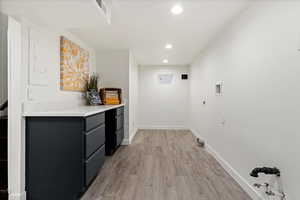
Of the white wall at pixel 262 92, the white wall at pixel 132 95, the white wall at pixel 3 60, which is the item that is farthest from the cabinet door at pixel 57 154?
the white wall at pixel 132 95

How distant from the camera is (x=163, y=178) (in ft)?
8.04

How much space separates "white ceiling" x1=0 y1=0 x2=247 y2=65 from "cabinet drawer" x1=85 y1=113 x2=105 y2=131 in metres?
1.16

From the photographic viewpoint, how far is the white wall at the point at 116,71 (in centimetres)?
420

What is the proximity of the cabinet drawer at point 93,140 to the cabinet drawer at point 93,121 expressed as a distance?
6cm

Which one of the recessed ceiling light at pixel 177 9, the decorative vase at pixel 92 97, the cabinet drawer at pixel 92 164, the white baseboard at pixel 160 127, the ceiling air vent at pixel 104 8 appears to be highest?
the recessed ceiling light at pixel 177 9

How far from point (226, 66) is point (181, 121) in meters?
3.72

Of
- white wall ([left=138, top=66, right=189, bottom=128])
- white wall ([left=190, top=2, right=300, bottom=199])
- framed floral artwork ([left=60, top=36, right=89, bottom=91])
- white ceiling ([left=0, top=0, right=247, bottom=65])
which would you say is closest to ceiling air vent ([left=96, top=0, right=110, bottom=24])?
white ceiling ([left=0, top=0, right=247, bottom=65])

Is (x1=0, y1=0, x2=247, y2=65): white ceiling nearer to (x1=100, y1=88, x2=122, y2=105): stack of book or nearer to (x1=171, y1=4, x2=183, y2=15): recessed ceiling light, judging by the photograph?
(x1=171, y1=4, x2=183, y2=15): recessed ceiling light

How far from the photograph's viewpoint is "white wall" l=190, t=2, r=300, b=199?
1.43 metres

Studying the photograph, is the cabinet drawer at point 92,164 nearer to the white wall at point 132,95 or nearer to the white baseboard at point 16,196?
the white baseboard at point 16,196

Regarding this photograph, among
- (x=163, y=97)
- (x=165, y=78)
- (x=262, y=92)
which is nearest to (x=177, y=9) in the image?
(x=262, y=92)

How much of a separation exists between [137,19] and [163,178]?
88.0 inches

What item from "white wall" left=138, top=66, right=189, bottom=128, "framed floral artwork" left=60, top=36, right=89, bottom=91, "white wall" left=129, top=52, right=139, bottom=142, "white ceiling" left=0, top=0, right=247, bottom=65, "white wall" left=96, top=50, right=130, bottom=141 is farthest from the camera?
"white wall" left=138, top=66, right=189, bottom=128

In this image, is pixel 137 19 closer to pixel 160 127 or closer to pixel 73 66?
pixel 73 66
